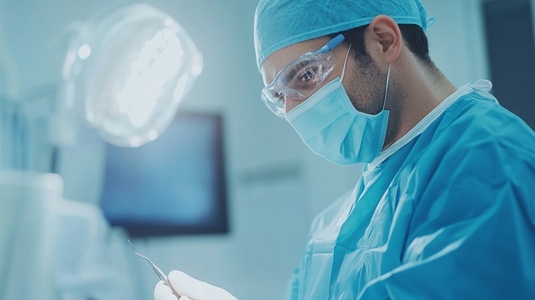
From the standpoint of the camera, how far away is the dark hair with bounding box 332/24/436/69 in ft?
3.40

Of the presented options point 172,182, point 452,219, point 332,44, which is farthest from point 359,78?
point 172,182

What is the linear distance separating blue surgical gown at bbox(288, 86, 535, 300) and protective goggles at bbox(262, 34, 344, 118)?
21 cm

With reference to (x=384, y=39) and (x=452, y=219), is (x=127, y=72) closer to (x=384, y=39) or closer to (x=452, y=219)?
(x=384, y=39)

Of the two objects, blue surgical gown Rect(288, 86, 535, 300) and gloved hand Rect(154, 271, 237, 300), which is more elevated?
blue surgical gown Rect(288, 86, 535, 300)

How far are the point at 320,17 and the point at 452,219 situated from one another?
469 millimetres

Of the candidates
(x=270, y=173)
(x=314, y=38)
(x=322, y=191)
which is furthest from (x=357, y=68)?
(x=270, y=173)

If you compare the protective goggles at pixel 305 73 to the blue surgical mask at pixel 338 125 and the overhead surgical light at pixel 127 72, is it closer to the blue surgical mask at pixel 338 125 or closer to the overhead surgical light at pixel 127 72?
the blue surgical mask at pixel 338 125

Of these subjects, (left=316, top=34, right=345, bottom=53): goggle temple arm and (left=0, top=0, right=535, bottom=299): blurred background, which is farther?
(left=0, top=0, right=535, bottom=299): blurred background

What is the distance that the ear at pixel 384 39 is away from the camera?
102 centimetres

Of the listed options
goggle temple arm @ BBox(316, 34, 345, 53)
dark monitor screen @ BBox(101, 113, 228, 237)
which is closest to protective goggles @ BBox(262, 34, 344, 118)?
goggle temple arm @ BBox(316, 34, 345, 53)

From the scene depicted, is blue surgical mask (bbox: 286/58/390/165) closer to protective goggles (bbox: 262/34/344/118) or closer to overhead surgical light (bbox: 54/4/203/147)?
protective goggles (bbox: 262/34/344/118)

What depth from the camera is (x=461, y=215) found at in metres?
0.79

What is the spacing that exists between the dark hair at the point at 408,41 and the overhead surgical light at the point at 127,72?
38 centimetres

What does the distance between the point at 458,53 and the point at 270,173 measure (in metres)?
1.07
